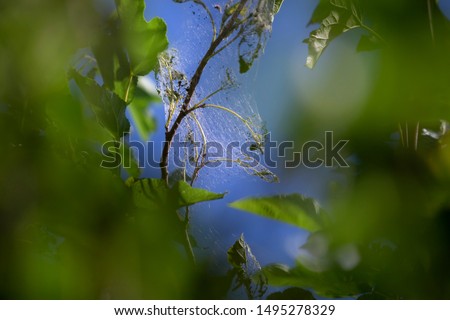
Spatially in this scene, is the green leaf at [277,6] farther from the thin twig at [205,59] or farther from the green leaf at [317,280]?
the green leaf at [317,280]

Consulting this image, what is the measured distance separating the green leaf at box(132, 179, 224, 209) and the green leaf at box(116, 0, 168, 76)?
0.09m

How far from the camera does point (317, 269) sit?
0.28m

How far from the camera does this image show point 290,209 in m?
0.27

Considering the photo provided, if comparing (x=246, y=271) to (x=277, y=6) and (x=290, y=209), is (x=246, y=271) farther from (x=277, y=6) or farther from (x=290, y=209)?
(x=277, y=6)

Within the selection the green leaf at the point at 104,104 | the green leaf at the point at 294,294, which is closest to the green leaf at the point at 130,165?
the green leaf at the point at 104,104

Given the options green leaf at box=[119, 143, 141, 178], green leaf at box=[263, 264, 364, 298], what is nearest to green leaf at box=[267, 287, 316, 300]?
green leaf at box=[263, 264, 364, 298]

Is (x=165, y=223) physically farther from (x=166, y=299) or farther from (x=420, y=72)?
(x=420, y=72)

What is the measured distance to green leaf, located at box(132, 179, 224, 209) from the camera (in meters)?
0.28

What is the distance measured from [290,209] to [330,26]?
4.7 inches

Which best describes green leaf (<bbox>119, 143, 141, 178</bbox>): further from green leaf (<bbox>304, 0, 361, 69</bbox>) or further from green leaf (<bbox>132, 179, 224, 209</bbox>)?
green leaf (<bbox>304, 0, 361, 69</bbox>)

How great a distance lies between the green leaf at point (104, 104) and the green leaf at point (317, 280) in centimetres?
13

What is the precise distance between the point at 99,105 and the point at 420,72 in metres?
0.19

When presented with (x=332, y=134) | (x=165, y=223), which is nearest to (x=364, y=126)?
(x=332, y=134)

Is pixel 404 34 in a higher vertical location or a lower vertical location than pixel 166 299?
higher
